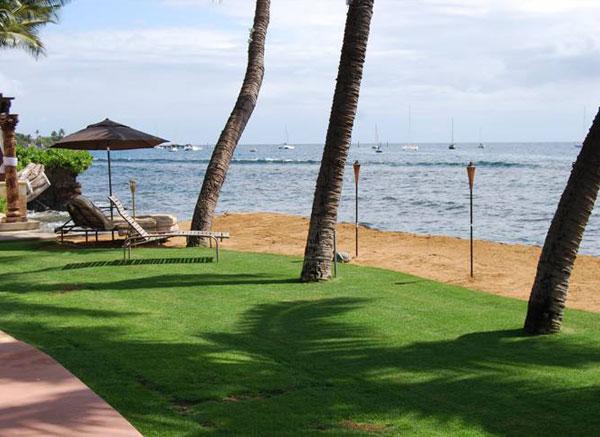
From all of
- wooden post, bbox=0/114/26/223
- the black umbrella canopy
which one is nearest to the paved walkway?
the black umbrella canopy

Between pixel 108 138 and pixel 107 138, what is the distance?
0.06ft

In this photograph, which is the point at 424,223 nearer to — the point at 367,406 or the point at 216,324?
the point at 216,324

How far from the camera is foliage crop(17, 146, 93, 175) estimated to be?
31.6m

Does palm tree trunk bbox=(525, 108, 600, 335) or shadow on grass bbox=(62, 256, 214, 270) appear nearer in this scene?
palm tree trunk bbox=(525, 108, 600, 335)

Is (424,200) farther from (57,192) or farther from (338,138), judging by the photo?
(338,138)

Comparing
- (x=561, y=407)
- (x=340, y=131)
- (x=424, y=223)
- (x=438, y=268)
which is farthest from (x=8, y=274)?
(x=424, y=223)

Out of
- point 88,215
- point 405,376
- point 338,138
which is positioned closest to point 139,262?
point 88,215

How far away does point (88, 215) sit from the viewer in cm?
1600

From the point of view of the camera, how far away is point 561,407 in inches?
240

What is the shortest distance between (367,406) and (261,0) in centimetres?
1382

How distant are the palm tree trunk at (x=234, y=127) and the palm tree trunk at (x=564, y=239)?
30.3ft

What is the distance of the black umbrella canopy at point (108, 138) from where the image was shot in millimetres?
17109

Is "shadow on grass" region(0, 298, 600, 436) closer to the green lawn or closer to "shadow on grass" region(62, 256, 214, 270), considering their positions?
the green lawn

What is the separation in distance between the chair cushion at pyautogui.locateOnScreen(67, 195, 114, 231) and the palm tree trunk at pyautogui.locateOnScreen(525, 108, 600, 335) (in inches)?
373
